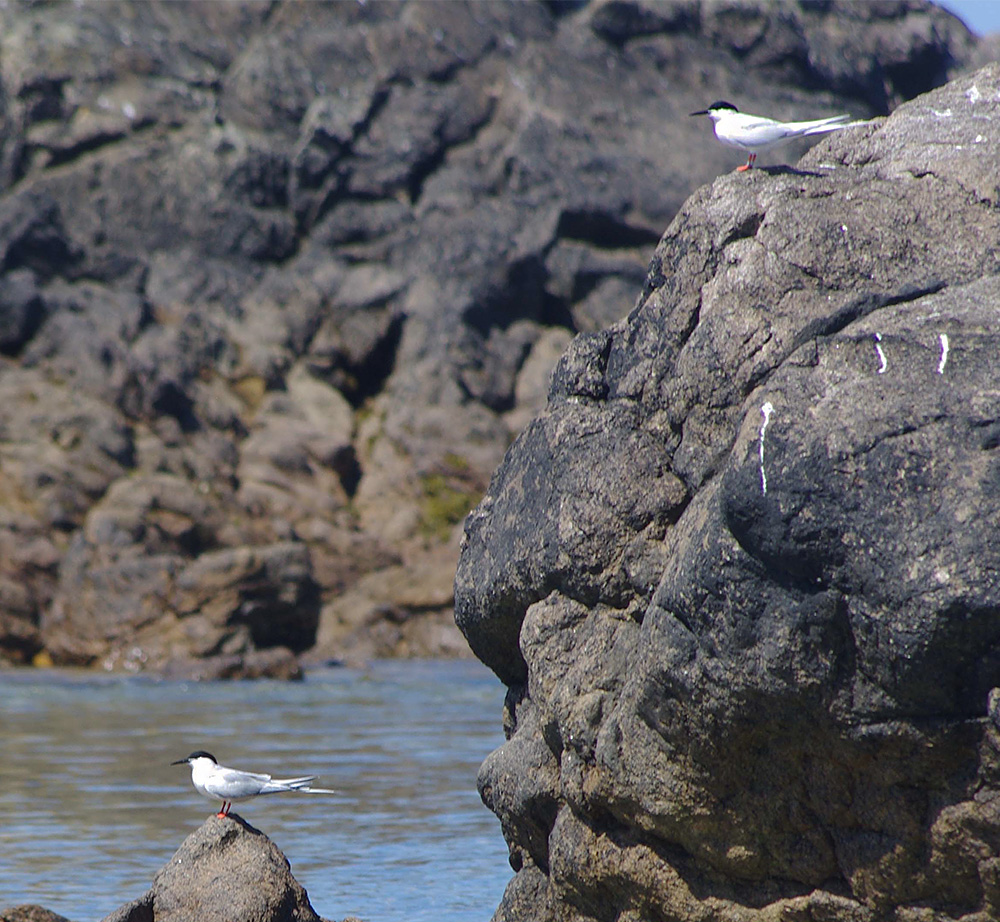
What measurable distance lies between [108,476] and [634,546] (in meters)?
28.6

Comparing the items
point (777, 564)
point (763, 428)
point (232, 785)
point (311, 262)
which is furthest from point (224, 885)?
point (311, 262)

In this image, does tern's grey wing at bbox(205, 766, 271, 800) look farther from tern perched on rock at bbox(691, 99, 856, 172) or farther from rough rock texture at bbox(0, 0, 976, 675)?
rough rock texture at bbox(0, 0, 976, 675)

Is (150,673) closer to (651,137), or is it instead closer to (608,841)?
(608,841)

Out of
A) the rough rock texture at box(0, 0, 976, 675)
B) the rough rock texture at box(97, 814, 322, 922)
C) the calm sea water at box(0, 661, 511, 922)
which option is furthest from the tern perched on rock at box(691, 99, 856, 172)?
the rough rock texture at box(0, 0, 976, 675)

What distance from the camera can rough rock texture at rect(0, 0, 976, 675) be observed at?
30859 millimetres

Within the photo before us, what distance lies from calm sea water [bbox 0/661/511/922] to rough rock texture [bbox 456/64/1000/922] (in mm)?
3143

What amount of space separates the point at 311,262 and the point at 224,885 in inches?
1592

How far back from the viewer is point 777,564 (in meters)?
5.80

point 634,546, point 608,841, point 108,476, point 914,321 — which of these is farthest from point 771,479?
point 108,476

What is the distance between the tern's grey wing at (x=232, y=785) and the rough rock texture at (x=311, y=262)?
18.5 m

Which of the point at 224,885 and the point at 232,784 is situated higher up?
the point at 232,784

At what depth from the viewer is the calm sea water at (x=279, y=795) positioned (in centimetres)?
1055

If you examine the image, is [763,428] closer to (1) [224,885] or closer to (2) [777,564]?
(2) [777,564]

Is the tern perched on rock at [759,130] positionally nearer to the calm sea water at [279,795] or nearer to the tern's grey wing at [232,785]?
the tern's grey wing at [232,785]
